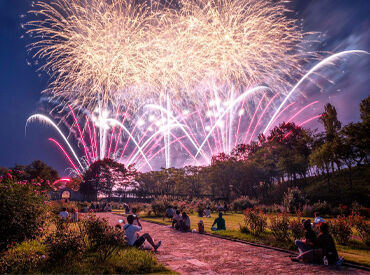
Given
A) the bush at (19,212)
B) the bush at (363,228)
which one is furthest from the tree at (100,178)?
the bush at (363,228)

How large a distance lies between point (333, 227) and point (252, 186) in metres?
39.9

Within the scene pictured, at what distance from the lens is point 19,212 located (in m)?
8.66

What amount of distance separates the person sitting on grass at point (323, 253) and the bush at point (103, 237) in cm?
543

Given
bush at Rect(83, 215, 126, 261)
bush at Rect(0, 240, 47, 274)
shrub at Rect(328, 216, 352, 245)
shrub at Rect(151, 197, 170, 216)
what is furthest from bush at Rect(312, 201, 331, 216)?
bush at Rect(0, 240, 47, 274)

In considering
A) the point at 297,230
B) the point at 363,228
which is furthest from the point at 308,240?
the point at 363,228

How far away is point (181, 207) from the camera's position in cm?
2666

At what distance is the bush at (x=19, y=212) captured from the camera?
8.29 metres

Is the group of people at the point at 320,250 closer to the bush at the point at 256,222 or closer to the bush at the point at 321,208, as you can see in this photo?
the bush at the point at 256,222

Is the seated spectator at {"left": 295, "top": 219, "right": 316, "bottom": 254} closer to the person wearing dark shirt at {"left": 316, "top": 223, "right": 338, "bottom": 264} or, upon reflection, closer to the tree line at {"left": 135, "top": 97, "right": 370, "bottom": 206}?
the person wearing dark shirt at {"left": 316, "top": 223, "right": 338, "bottom": 264}

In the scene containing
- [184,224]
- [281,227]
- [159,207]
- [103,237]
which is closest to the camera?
[103,237]

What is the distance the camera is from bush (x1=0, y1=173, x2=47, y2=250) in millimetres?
8289

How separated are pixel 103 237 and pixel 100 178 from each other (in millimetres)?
50421

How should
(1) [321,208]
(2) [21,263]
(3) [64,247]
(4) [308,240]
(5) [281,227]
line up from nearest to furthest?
1. (2) [21,263]
2. (3) [64,247]
3. (4) [308,240]
4. (5) [281,227]
5. (1) [321,208]

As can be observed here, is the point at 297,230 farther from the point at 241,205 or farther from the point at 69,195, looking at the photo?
the point at 69,195
